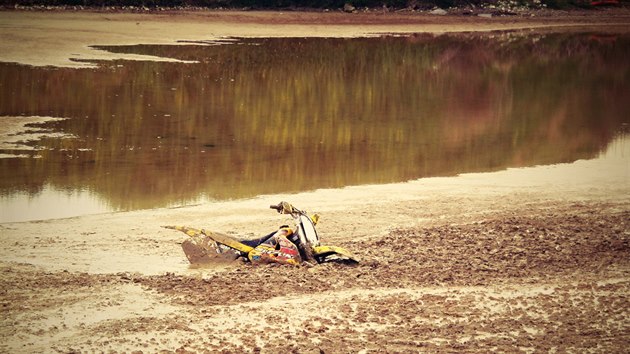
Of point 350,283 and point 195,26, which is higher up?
point 195,26

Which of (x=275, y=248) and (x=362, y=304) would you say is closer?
(x=362, y=304)

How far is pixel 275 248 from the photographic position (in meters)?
9.61

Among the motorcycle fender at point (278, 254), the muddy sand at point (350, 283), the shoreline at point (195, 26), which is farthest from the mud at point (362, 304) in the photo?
the shoreline at point (195, 26)

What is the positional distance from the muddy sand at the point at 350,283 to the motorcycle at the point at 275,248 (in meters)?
0.13

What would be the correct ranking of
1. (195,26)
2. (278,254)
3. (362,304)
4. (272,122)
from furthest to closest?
1. (195,26)
2. (272,122)
3. (278,254)
4. (362,304)

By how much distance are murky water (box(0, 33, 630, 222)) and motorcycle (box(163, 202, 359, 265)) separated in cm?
288

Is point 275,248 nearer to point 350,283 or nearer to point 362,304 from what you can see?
point 350,283

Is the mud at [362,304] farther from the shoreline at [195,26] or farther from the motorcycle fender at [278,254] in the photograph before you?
the shoreline at [195,26]

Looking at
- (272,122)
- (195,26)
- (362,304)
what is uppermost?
(195,26)

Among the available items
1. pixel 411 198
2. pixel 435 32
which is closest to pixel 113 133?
pixel 411 198

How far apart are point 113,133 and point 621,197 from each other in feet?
28.1

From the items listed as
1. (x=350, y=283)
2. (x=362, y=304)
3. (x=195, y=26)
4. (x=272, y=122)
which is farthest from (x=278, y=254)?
(x=195, y=26)

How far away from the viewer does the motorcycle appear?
31.4 feet

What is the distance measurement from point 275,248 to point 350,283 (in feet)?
3.02
